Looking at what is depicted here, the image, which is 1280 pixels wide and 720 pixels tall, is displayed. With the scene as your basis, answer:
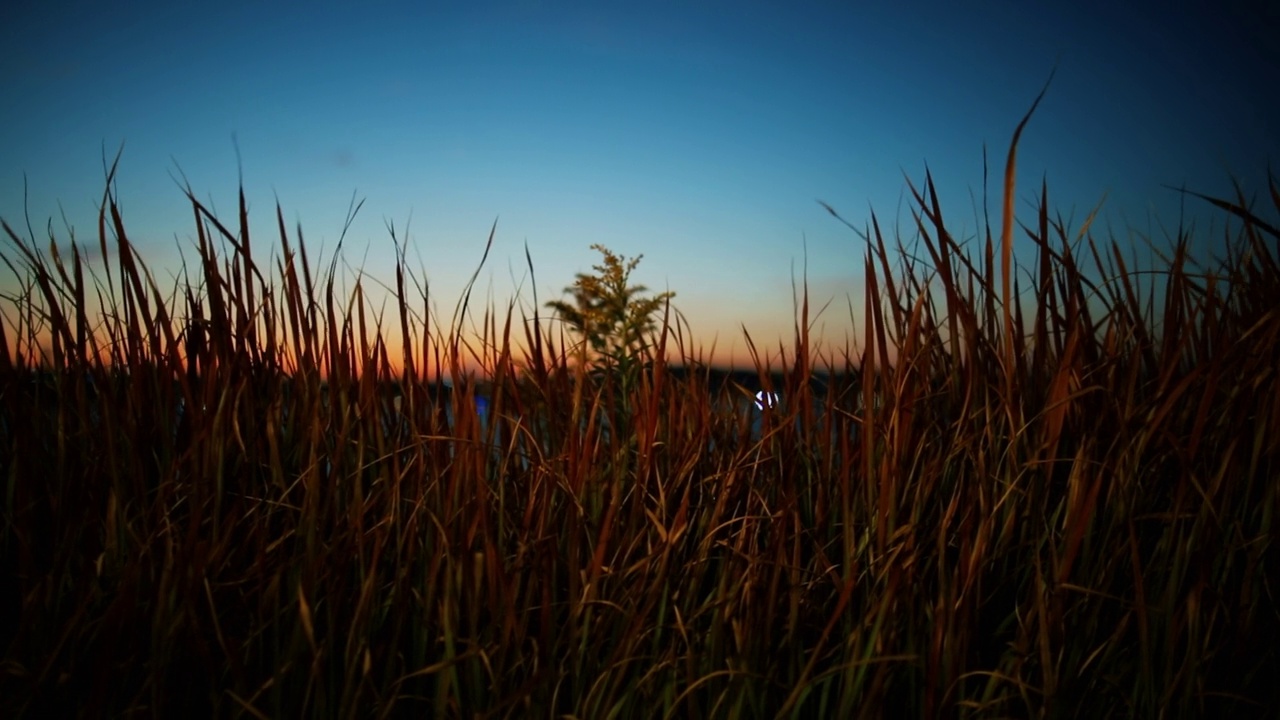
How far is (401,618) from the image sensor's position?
1309 millimetres

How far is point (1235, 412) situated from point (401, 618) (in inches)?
64.1

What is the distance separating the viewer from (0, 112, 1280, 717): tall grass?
4.19 feet

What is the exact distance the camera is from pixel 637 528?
1.66 m

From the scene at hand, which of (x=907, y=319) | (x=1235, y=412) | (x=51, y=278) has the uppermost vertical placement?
(x=51, y=278)

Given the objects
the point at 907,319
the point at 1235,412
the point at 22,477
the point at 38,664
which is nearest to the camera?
the point at 38,664

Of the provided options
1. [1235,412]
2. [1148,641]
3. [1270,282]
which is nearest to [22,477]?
[1148,641]

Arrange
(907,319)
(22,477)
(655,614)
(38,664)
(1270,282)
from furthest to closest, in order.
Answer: (1270,282) → (907,319) → (655,614) → (22,477) → (38,664)

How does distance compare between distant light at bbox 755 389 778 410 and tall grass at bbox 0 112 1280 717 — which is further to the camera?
distant light at bbox 755 389 778 410

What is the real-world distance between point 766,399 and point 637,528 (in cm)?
47

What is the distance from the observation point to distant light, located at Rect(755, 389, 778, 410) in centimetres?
191

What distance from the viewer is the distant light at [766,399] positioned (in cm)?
191

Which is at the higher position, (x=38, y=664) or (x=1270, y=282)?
(x=1270, y=282)

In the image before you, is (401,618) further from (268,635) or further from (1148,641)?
(1148,641)

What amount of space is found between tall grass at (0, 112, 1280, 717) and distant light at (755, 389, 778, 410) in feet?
0.14
